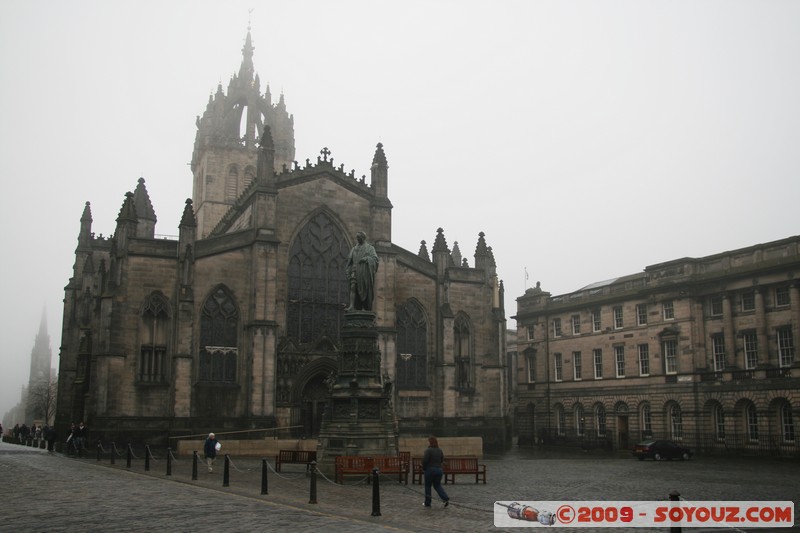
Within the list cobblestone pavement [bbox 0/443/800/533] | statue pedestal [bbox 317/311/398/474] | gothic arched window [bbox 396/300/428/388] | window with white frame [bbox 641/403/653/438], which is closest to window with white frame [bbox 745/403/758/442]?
window with white frame [bbox 641/403/653/438]

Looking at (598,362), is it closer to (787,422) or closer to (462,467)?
(787,422)

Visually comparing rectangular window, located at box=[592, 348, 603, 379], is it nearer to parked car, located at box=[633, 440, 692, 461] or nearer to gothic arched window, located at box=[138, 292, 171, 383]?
parked car, located at box=[633, 440, 692, 461]

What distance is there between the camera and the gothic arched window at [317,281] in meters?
42.4

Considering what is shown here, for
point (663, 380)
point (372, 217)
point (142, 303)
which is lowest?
point (663, 380)

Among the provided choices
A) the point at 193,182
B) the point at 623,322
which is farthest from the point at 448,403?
the point at 193,182

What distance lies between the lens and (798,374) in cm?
4056

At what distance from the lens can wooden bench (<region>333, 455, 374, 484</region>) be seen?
21.8m

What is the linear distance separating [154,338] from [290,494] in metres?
21.3

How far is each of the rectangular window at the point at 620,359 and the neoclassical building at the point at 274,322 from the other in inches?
393

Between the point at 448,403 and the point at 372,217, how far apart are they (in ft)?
38.7

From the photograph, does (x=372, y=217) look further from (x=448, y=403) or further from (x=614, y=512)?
(x=614, y=512)

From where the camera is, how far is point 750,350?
4438cm

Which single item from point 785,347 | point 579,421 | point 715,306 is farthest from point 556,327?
point 785,347

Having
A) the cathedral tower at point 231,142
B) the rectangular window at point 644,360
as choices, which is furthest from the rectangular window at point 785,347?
the cathedral tower at point 231,142
